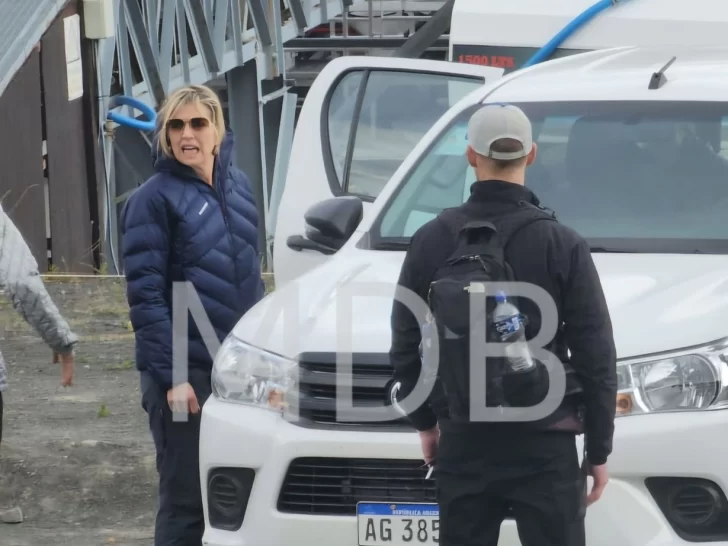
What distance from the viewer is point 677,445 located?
4.15 metres

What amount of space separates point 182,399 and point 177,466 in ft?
0.88

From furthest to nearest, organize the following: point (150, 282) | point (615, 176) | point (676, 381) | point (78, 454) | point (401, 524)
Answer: point (78, 454), point (615, 176), point (150, 282), point (401, 524), point (676, 381)

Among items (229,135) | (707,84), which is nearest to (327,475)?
(229,135)

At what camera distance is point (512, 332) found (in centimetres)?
353

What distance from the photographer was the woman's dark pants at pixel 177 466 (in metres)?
4.99

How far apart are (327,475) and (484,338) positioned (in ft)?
3.42

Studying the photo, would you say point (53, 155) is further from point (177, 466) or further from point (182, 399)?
point (182, 399)

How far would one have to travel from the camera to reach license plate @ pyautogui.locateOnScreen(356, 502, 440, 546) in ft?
14.3

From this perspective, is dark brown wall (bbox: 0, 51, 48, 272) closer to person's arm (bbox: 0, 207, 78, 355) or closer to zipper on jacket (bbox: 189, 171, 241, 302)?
person's arm (bbox: 0, 207, 78, 355)

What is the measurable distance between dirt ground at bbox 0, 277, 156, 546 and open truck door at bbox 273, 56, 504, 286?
130 cm

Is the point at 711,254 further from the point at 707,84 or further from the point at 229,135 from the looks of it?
the point at 229,135

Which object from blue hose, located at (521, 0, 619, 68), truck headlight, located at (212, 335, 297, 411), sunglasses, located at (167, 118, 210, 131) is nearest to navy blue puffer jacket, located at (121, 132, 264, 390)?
sunglasses, located at (167, 118, 210, 131)

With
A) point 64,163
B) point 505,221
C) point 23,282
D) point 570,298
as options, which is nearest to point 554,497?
point 570,298

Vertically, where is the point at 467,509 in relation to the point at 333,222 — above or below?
below
